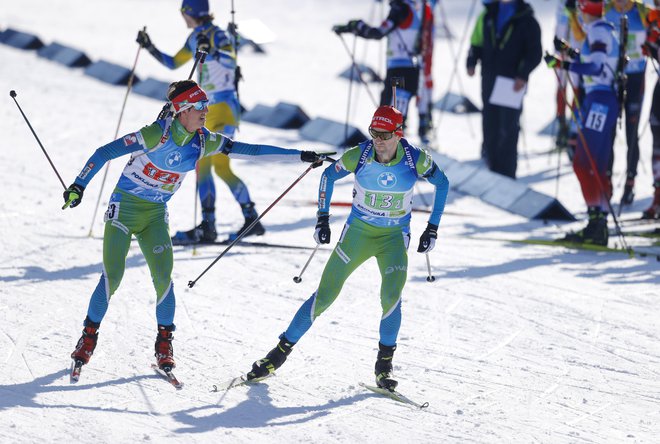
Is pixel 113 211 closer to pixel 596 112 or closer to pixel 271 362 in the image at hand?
pixel 271 362

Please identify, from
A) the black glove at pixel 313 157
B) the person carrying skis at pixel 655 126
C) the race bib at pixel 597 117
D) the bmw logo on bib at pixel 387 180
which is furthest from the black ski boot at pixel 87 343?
the person carrying skis at pixel 655 126

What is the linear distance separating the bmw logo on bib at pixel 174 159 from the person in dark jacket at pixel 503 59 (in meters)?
6.71

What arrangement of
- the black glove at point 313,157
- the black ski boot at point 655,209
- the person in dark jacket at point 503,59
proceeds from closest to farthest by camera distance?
the black glove at point 313,157 < the black ski boot at point 655,209 < the person in dark jacket at point 503,59

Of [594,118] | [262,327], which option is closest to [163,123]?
[262,327]

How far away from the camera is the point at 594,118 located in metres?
10.6

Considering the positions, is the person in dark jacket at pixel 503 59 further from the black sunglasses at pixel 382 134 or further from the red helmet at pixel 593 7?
the black sunglasses at pixel 382 134

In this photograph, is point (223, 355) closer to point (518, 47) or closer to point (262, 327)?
point (262, 327)

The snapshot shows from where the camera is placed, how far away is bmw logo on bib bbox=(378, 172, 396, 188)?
21.8 feet

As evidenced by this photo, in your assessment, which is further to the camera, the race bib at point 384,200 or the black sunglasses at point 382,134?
the race bib at point 384,200

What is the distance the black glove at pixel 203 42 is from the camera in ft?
32.0

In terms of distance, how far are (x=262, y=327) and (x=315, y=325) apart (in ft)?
1.30

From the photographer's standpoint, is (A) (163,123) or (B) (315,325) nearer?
(A) (163,123)

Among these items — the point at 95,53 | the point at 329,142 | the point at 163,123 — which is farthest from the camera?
the point at 95,53

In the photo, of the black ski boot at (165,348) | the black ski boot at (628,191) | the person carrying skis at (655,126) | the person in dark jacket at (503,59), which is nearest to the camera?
the black ski boot at (165,348)
